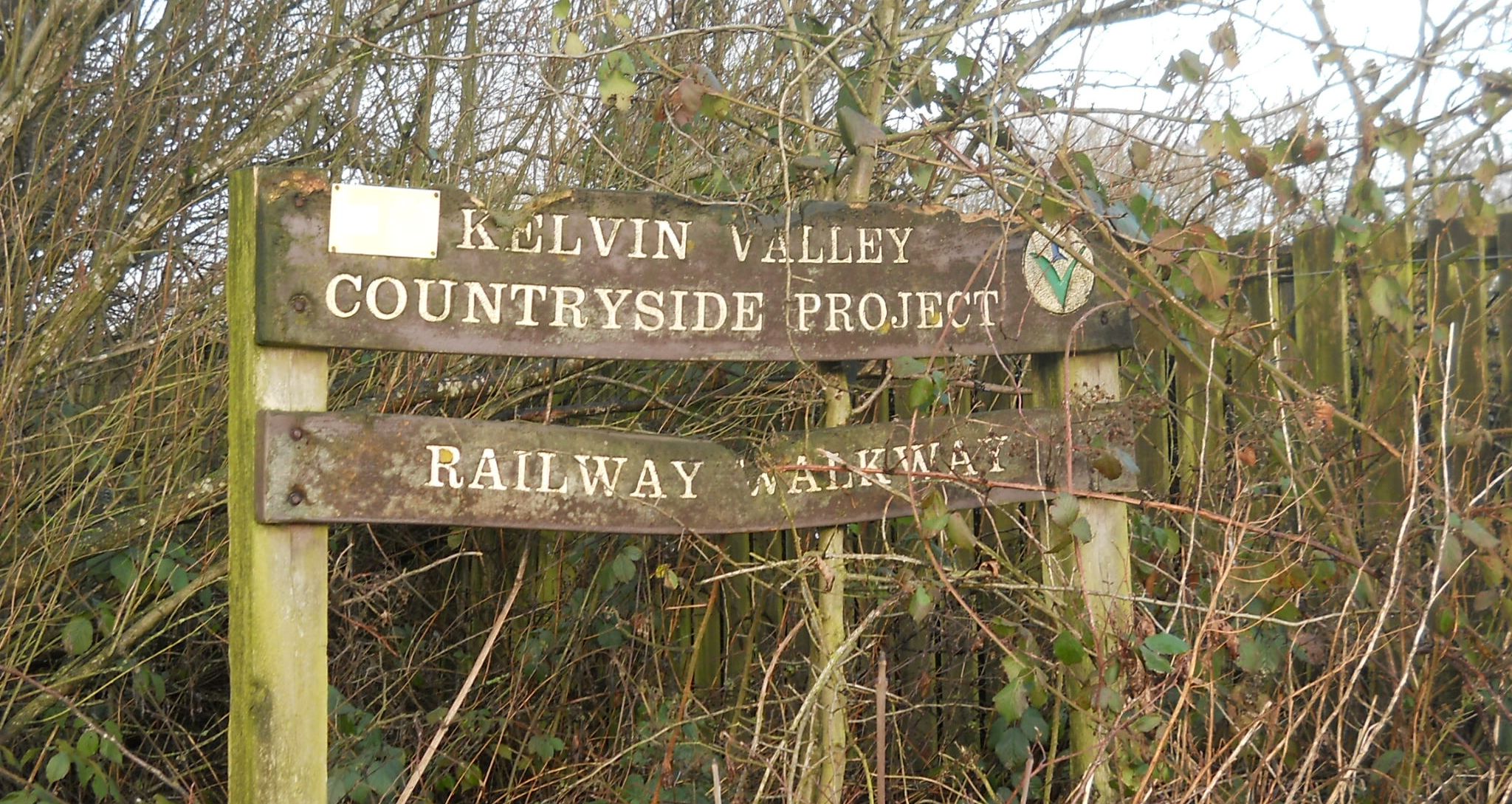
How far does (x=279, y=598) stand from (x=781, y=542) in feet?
5.50

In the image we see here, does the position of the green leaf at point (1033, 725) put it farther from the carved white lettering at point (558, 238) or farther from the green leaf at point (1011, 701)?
the carved white lettering at point (558, 238)

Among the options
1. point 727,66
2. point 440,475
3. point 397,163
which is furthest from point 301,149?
point 440,475

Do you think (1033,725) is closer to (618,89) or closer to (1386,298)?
(1386,298)

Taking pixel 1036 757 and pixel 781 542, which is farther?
pixel 781 542

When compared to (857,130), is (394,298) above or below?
below

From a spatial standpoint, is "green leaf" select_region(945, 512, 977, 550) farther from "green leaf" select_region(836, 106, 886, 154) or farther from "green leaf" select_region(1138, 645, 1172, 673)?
"green leaf" select_region(836, 106, 886, 154)

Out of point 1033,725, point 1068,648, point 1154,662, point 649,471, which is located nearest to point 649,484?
point 649,471

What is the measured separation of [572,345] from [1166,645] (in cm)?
128

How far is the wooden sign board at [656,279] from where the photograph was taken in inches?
94.3

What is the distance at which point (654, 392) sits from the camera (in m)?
3.66

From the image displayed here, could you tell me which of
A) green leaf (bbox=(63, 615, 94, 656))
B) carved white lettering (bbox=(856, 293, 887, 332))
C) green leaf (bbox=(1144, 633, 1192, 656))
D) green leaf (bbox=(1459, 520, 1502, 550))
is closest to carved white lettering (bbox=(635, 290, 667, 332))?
carved white lettering (bbox=(856, 293, 887, 332))

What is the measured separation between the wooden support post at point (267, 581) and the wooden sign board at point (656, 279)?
4cm

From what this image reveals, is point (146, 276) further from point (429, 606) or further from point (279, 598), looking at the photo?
point (279, 598)

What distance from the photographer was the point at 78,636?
3.27 metres
